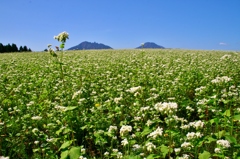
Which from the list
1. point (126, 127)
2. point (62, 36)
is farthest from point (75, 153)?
point (62, 36)

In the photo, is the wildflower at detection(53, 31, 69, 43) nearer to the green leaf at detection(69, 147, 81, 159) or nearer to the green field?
the green field

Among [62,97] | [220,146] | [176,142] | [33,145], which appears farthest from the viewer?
[62,97]

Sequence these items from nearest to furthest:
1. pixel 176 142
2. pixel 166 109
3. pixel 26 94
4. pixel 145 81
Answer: pixel 166 109, pixel 176 142, pixel 26 94, pixel 145 81

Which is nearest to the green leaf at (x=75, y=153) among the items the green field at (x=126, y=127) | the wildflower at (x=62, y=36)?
the green field at (x=126, y=127)

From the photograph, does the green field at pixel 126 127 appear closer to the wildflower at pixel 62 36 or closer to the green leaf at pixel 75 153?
the green leaf at pixel 75 153

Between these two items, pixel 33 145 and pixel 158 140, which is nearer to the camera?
pixel 158 140

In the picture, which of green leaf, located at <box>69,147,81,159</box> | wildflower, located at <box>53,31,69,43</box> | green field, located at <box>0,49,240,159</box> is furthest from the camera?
wildflower, located at <box>53,31,69,43</box>

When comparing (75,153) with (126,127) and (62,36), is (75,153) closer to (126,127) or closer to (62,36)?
(126,127)

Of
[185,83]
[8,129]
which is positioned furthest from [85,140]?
[185,83]

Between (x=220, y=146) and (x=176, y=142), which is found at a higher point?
(x=220, y=146)

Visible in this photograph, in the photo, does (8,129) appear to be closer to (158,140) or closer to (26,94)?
(26,94)

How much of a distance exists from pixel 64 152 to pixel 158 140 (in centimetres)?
175

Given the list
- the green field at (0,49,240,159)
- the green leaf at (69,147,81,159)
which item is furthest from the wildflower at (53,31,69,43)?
the green leaf at (69,147,81,159)

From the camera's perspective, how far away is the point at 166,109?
342cm
